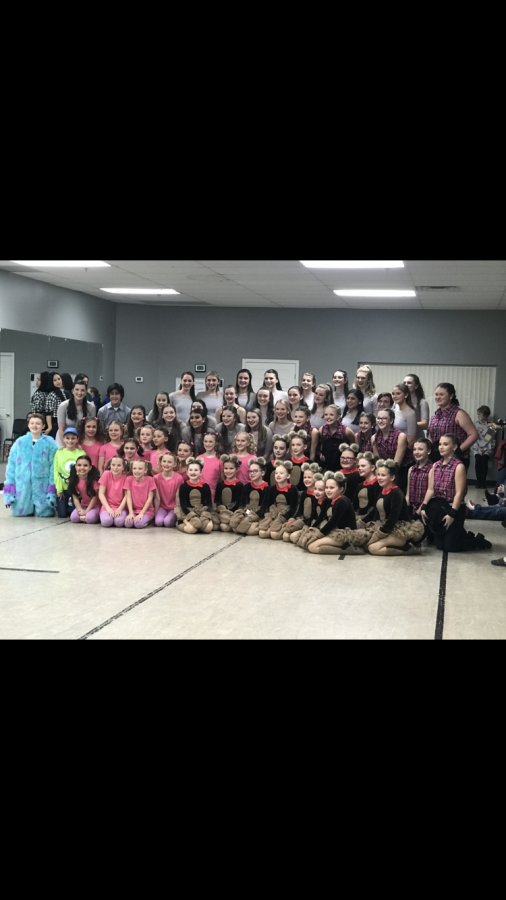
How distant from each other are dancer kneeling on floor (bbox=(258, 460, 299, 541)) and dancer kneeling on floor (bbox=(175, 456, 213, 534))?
1.86 feet

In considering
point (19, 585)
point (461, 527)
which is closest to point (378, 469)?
point (461, 527)

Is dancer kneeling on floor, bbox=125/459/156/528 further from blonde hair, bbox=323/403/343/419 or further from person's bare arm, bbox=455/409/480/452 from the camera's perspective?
person's bare arm, bbox=455/409/480/452

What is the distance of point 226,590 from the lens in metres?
5.70

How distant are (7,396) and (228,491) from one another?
4008mm

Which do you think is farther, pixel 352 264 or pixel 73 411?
pixel 73 411

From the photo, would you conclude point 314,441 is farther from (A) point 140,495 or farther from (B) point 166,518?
(A) point 140,495

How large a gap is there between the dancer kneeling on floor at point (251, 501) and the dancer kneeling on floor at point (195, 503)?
295 mm

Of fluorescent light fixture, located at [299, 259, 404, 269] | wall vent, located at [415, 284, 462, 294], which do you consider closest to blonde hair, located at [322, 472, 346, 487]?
fluorescent light fixture, located at [299, 259, 404, 269]

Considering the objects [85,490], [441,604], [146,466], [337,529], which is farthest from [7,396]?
[441,604]

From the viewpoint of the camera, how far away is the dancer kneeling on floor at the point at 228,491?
8305 millimetres

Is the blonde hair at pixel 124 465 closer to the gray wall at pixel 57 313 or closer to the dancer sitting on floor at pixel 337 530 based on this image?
the dancer sitting on floor at pixel 337 530

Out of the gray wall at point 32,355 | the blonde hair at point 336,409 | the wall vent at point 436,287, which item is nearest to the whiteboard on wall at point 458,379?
the wall vent at point 436,287

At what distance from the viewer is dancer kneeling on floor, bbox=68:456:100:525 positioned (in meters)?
8.58

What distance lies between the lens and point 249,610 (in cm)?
516
